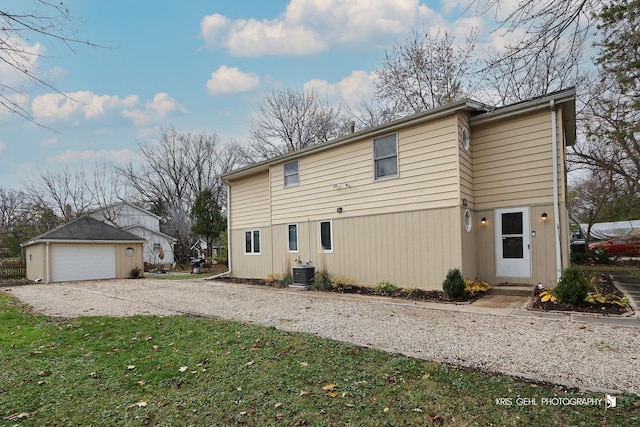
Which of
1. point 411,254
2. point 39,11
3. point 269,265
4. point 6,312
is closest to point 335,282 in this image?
point 411,254

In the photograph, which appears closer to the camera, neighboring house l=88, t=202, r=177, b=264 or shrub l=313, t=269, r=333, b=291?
shrub l=313, t=269, r=333, b=291

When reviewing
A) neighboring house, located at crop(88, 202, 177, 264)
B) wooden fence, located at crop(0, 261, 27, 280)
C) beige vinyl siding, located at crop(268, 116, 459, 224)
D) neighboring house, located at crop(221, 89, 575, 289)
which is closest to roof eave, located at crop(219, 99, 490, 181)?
neighboring house, located at crop(221, 89, 575, 289)

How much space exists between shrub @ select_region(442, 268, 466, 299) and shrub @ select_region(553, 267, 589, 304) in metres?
1.78

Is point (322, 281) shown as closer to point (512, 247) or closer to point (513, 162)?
point (512, 247)

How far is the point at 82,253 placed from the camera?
17.1 metres

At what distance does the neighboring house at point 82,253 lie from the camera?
16.2 m

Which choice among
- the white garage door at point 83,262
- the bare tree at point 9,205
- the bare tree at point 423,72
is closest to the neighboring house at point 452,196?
the bare tree at point 423,72

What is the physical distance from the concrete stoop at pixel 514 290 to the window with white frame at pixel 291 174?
6.98m

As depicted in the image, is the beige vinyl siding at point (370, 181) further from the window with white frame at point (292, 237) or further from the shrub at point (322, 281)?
the shrub at point (322, 281)

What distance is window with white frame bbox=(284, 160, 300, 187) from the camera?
12273mm

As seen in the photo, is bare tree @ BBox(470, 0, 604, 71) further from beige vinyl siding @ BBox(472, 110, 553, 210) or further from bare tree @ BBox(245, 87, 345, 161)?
bare tree @ BBox(245, 87, 345, 161)

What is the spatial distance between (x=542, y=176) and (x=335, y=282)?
239 inches

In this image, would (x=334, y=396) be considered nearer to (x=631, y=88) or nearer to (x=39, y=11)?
(x=39, y=11)

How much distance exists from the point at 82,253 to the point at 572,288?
64.5 ft
